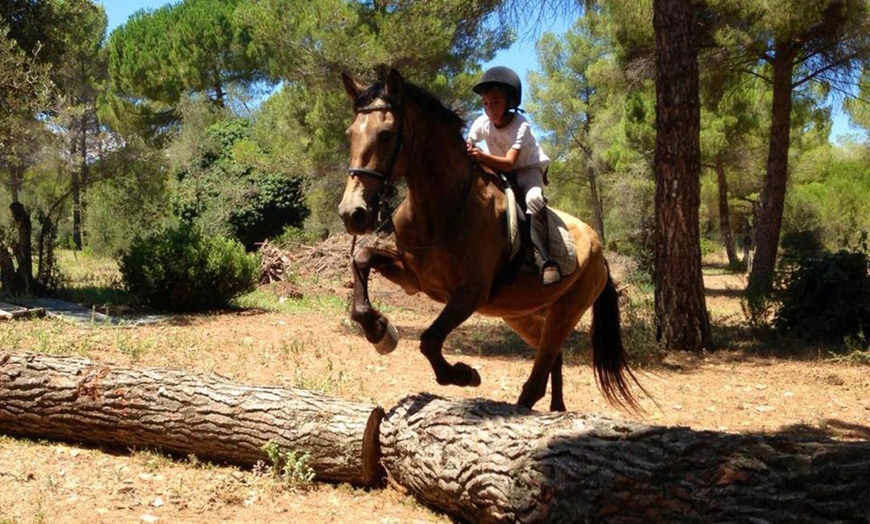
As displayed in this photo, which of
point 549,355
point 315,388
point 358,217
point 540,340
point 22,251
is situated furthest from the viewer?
point 22,251

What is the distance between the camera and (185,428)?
4.82 meters

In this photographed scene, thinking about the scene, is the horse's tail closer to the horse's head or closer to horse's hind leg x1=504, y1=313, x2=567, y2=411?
horse's hind leg x1=504, y1=313, x2=567, y2=411

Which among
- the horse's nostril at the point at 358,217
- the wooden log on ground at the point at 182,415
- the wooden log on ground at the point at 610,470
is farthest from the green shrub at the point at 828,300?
the horse's nostril at the point at 358,217

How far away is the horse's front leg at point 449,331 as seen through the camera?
4.26 m

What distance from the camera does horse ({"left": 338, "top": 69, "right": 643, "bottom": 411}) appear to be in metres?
4.03

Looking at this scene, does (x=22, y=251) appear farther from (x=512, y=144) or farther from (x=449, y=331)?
(x=449, y=331)

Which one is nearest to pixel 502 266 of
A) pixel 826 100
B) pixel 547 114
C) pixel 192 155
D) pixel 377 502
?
pixel 377 502

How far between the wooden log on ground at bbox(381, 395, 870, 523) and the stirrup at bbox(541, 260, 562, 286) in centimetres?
101

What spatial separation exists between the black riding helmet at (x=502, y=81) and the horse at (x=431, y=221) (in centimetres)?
32

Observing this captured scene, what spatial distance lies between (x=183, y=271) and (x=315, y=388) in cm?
639

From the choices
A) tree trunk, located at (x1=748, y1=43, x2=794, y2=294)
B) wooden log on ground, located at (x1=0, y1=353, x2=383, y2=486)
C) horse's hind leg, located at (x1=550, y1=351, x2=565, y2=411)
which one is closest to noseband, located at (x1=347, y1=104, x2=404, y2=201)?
wooden log on ground, located at (x1=0, y1=353, x2=383, y2=486)

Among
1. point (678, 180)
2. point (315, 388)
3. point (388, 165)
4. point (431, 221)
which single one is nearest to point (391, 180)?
point (388, 165)

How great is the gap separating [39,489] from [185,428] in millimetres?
909

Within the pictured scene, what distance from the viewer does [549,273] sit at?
487 cm
